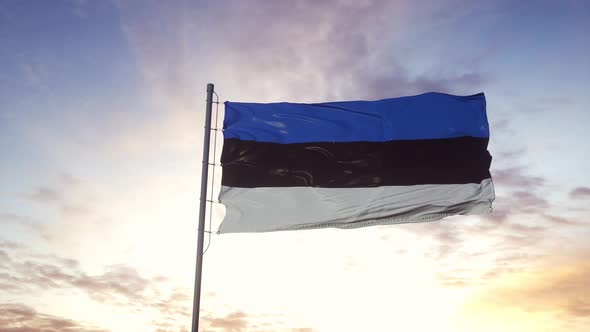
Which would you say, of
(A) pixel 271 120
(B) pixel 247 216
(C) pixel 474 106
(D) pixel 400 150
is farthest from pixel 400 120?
(B) pixel 247 216

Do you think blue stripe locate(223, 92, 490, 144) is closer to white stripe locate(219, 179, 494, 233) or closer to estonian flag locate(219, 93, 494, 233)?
estonian flag locate(219, 93, 494, 233)

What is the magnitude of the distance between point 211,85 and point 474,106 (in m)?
7.48

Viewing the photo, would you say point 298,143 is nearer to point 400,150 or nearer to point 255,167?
point 255,167

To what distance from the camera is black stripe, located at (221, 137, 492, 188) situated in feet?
53.4

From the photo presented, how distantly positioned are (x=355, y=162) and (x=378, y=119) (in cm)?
148

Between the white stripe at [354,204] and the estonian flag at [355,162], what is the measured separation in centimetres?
3

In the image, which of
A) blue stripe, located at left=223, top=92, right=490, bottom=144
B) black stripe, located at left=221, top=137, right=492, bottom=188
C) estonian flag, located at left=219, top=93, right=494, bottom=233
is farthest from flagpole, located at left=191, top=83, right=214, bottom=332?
blue stripe, located at left=223, top=92, right=490, bottom=144

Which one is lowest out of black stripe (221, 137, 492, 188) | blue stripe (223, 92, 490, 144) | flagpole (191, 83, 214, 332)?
flagpole (191, 83, 214, 332)

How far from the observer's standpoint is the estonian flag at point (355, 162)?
1602cm

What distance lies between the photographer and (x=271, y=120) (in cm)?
1667

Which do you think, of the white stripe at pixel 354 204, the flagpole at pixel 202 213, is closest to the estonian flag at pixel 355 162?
the white stripe at pixel 354 204

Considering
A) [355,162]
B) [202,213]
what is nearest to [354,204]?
[355,162]

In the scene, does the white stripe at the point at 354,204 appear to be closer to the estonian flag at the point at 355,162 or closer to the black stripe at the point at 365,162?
the estonian flag at the point at 355,162

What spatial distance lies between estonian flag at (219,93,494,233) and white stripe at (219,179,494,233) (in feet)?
0.09
